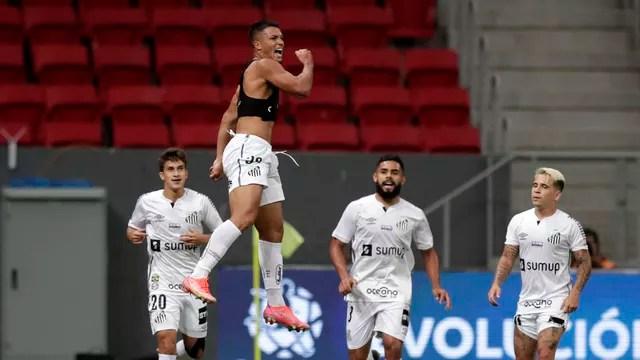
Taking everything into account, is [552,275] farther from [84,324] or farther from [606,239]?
[84,324]

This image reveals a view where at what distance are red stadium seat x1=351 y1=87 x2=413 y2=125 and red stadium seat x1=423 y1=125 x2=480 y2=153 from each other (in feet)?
1.62

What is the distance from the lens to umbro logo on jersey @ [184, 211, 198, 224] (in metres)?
12.6

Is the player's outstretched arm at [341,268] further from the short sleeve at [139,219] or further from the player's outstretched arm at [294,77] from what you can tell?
the player's outstretched arm at [294,77]

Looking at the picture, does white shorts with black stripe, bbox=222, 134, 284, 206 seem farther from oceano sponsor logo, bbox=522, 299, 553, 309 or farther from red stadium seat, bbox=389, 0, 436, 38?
red stadium seat, bbox=389, 0, 436, 38

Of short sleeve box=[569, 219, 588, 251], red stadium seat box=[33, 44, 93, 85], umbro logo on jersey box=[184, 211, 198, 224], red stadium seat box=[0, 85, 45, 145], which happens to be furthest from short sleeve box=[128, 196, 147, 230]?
red stadium seat box=[33, 44, 93, 85]

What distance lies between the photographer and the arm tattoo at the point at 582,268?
12141mm

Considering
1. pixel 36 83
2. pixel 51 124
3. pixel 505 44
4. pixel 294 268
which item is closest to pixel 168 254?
pixel 294 268

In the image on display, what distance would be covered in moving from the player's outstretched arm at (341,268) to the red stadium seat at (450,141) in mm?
3978

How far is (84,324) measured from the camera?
599 inches

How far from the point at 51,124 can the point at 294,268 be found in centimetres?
343

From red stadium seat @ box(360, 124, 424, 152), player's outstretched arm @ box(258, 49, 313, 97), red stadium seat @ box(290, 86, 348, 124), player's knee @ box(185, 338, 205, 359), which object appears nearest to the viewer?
player's outstretched arm @ box(258, 49, 313, 97)

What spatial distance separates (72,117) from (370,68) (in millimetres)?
3510

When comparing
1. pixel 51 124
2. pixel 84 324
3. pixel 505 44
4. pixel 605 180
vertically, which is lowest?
pixel 84 324

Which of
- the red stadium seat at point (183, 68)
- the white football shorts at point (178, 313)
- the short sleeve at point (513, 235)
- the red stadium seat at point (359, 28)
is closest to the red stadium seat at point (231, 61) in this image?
the red stadium seat at point (183, 68)
